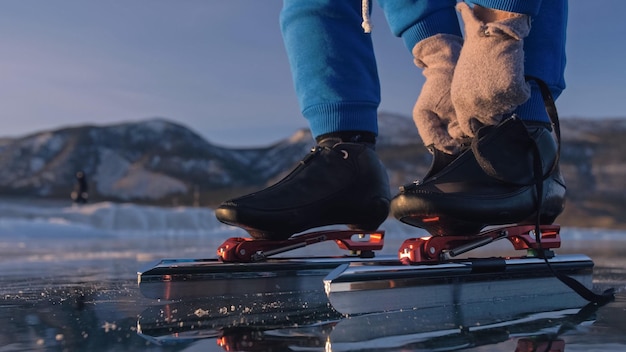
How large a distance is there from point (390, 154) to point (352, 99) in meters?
61.7

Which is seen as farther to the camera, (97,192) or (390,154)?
(97,192)

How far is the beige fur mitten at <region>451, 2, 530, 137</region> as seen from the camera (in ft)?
3.70

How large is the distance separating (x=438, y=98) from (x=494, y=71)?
0.20m

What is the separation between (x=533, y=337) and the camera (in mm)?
754

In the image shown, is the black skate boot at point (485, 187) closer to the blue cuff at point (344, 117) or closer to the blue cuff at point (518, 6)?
the blue cuff at point (518, 6)

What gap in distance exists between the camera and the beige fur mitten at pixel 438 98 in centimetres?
129

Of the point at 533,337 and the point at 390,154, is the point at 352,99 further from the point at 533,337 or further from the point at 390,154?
the point at 390,154

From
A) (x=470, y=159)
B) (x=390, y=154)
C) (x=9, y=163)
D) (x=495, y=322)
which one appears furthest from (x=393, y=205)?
(x=9, y=163)

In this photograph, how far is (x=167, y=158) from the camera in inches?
3091

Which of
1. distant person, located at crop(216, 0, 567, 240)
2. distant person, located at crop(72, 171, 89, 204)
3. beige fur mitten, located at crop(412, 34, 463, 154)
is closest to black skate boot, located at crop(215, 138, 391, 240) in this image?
distant person, located at crop(216, 0, 567, 240)

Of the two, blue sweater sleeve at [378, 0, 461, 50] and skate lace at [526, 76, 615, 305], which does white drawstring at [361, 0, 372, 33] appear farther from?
skate lace at [526, 76, 615, 305]

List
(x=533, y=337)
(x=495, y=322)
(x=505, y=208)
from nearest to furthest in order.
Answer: (x=533, y=337) → (x=495, y=322) → (x=505, y=208)

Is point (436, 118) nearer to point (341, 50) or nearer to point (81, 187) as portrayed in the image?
point (341, 50)

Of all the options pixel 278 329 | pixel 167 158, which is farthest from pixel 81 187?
pixel 167 158
